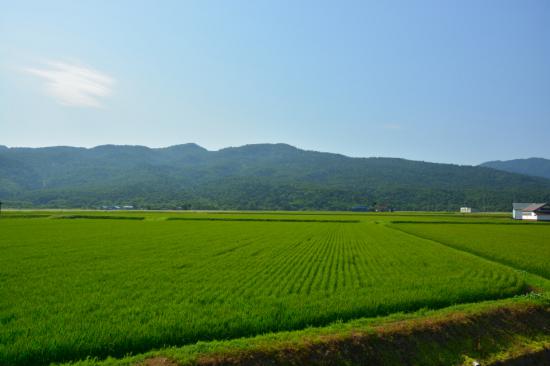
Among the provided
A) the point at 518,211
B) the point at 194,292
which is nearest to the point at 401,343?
the point at 194,292

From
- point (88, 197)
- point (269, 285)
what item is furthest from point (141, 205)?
point (269, 285)

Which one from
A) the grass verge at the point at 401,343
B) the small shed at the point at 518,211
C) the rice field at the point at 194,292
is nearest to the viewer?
the grass verge at the point at 401,343

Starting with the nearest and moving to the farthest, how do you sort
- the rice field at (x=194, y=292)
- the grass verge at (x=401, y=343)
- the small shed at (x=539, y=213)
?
the grass verge at (x=401, y=343), the rice field at (x=194, y=292), the small shed at (x=539, y=213)

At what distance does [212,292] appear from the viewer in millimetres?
12555

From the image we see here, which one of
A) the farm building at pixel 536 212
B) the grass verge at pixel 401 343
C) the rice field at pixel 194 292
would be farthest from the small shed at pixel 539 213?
the grass verge at pixel 401 343

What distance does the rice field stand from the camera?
8453 mm

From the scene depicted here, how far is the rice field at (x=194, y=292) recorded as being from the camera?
8.45m

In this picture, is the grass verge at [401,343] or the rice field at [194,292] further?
the rice field at [194,292]

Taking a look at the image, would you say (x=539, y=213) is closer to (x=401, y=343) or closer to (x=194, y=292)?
(x=401, y=343)

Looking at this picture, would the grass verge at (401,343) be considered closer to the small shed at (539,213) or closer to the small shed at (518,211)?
the small shed at (539,213)

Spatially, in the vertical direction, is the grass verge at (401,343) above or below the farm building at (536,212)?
below

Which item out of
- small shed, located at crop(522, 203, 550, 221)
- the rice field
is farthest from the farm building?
the rice field

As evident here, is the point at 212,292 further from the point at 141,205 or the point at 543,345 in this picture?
the point at 141,205

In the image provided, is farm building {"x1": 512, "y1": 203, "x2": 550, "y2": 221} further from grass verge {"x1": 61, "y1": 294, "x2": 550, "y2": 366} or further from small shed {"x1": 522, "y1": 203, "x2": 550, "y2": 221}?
grass verge {"x1": 61, "y1": 294, "x2": 550, "y2": 366}
